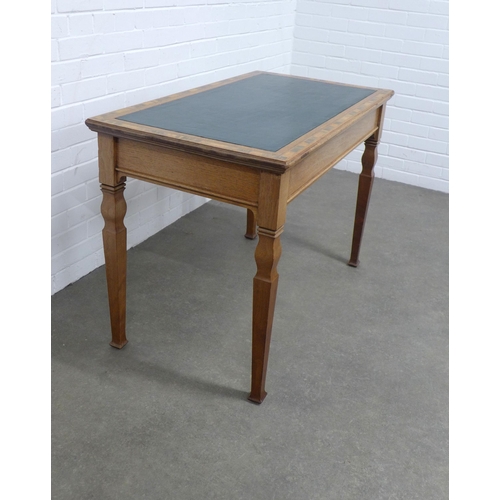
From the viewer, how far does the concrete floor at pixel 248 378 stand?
1517 millimetres

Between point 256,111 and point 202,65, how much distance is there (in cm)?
109

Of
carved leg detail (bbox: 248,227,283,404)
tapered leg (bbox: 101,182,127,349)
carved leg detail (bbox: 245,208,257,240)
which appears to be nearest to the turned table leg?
carved leg detail (bbox: 248,227,283,404)

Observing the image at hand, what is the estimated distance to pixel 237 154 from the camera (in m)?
1.48

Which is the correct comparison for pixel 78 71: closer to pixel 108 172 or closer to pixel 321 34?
pixel 108 172

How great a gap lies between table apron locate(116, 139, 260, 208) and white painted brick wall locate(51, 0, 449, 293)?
523 mm

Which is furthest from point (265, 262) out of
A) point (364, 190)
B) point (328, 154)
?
point (364, 190)

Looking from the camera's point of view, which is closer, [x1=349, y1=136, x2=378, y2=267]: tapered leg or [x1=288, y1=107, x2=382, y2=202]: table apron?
[x1=288, y1=107, x2=382, y2=202]: table apron

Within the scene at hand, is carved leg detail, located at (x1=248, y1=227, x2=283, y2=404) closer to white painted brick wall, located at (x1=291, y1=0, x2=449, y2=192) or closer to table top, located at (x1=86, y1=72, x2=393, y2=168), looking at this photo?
table top, located at (x1=86, y1=72, x2=393, y2=168)

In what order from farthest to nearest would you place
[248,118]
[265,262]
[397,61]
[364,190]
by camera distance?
[397,61], [364,190], [248,118], [265,262]

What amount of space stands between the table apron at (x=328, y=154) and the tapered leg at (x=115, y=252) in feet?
1.80

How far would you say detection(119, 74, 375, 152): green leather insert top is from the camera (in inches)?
64.3

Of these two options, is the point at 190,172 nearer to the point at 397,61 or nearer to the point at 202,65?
the point at 202,65

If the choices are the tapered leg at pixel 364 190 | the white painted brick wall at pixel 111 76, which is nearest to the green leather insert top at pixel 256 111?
the tapered leg at pixel 364 190

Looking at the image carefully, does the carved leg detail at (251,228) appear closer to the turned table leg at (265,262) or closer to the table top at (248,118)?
the table top at (248,118)
